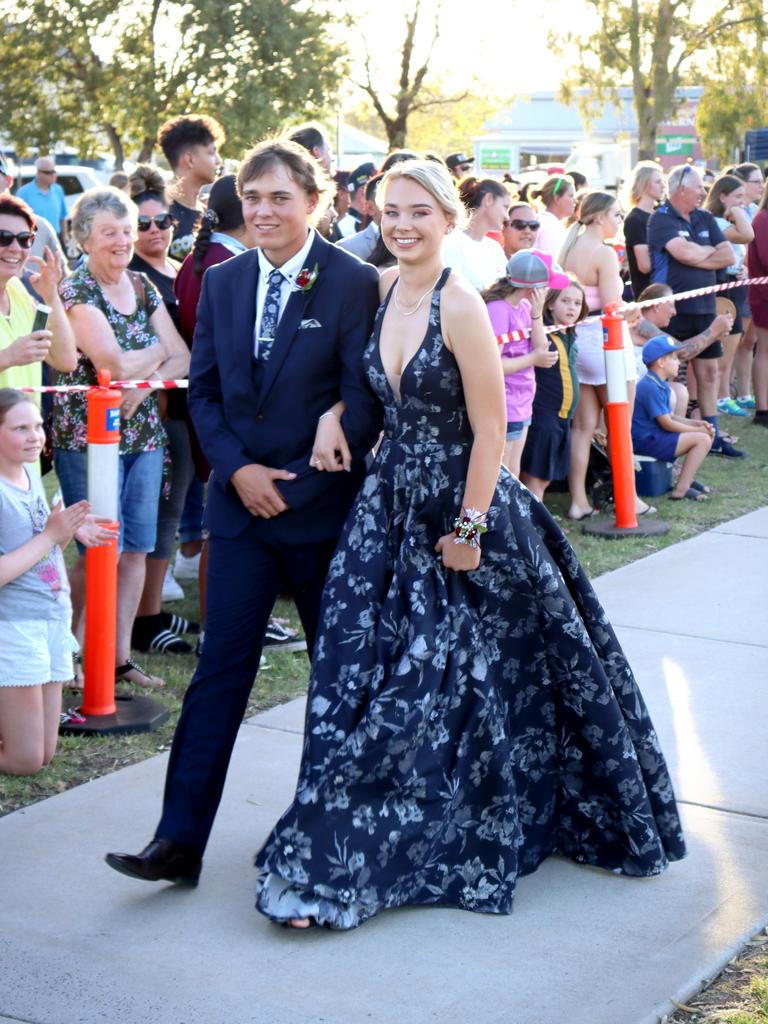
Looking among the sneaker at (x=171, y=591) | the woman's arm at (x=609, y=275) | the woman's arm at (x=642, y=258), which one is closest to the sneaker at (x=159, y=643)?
the sneaker at (x=171, y=591)

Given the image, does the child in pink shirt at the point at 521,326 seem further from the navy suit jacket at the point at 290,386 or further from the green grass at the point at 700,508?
the navy suit jacket at the point at 290,386

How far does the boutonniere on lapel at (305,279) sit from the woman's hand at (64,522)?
136cm

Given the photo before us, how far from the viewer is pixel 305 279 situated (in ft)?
12.5

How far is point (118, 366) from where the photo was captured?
5.69 metres

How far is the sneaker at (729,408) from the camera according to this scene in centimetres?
1321

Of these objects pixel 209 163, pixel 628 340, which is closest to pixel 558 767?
pixel 209 163

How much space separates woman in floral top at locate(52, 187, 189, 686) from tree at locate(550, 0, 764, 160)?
105 ft

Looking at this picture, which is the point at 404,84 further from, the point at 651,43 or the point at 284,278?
the point at 284,278

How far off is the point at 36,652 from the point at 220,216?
6.76 ft

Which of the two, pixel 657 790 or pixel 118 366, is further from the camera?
pixel 118 366

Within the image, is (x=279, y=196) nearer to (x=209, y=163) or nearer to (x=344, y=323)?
(x=344, y=323)

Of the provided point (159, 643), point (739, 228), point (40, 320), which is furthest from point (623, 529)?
point (739, 228)

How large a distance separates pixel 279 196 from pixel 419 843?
1.70 m

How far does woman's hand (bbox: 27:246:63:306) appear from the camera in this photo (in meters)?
5.10
